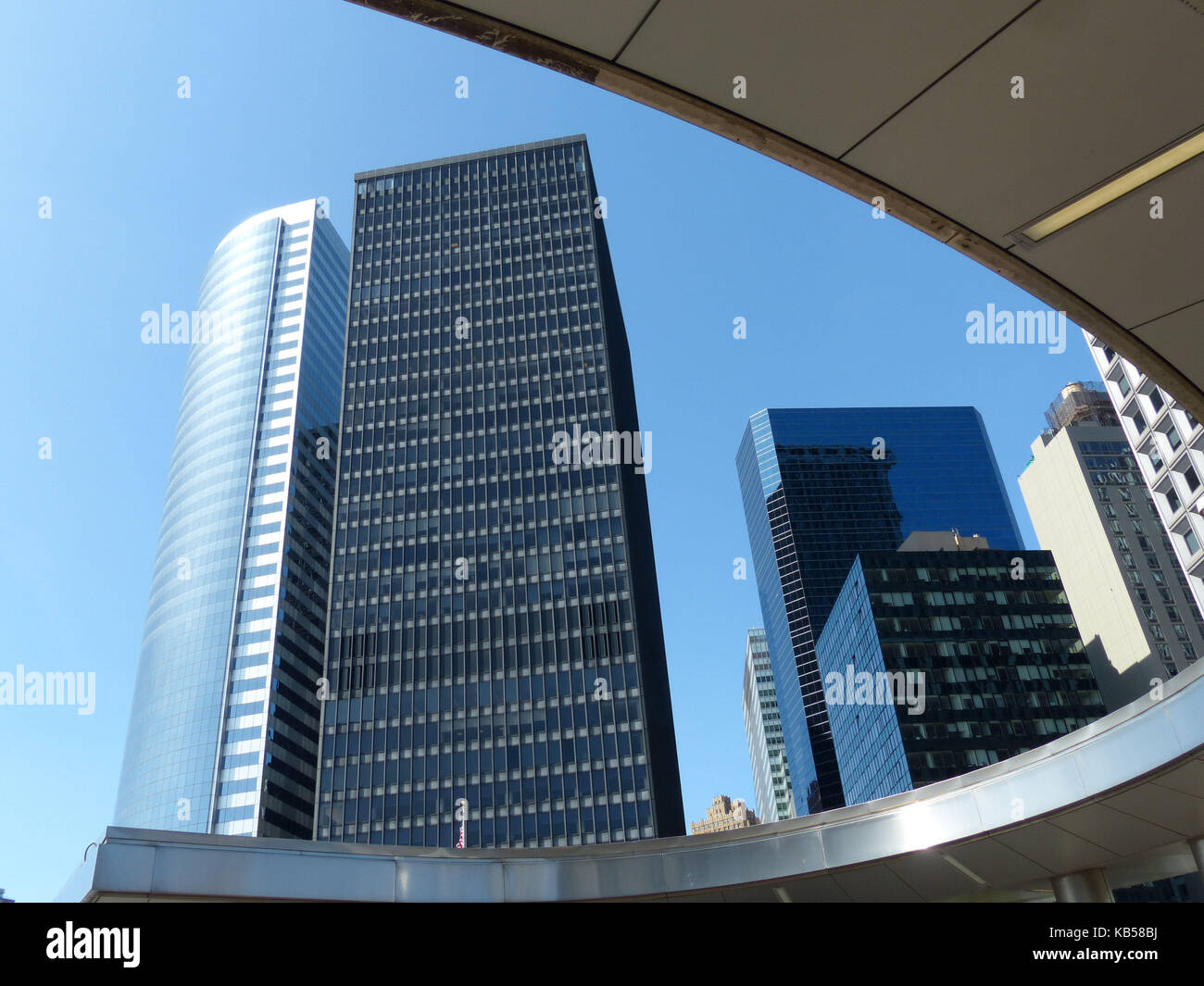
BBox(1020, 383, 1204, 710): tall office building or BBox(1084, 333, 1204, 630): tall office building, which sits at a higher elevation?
BBox(1020, 383, 1204, 710): tall office building

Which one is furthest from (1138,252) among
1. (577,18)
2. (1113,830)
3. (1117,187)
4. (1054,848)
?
(1054,848)

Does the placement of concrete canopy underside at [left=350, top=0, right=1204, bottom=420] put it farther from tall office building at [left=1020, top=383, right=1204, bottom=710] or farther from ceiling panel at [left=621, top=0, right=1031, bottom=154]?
tall office building at [left=1020, top=383, right=1204, bottom=710]

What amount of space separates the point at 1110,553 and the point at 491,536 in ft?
256

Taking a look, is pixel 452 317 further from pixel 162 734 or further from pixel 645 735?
pixel 162 734

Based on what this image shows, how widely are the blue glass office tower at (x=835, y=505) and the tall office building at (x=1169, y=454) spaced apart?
10169 centimetres

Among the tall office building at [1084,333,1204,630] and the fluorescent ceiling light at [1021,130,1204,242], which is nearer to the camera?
A: the fluorescent ceiling light at [1021,130,1204,242]

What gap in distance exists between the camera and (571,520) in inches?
3804

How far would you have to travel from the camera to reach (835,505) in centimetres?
18162

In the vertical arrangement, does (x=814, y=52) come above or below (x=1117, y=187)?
above

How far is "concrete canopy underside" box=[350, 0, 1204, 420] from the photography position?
12.6ft

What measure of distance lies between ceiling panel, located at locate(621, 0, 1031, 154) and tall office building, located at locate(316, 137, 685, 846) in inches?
3193

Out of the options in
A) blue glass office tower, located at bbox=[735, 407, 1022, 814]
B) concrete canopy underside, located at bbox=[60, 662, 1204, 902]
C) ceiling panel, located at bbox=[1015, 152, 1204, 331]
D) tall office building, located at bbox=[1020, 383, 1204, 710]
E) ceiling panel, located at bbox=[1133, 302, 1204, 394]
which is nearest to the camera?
ceiling panel, located at bbox=[1015, 152, 1204, 331]

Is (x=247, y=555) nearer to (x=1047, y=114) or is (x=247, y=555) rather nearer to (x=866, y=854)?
(x=866, y=854)

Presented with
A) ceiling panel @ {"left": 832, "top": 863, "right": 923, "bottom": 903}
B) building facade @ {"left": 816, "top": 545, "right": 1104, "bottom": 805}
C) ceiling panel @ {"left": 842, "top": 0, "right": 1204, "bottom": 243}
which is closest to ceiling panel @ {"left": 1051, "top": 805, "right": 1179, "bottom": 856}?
ceiling panel @ {"left": 832, "top": 863, "right": 923, "bottom": 903}
